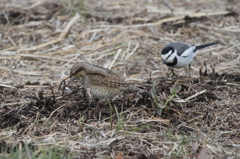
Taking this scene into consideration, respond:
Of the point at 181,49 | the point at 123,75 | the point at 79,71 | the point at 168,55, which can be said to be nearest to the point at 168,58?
the point at 168,55

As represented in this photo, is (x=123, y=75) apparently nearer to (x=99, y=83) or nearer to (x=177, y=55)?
(x=177, y=55)

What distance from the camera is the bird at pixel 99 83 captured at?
5.22 metres

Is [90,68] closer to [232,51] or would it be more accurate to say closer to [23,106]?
[23,106]

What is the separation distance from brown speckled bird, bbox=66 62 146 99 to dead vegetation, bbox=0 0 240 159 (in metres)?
0.16

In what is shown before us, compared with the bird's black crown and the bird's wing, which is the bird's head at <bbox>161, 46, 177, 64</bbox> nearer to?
the bird's black crown

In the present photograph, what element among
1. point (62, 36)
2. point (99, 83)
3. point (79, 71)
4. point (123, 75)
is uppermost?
point (62, 36)

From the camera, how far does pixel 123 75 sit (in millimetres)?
7109

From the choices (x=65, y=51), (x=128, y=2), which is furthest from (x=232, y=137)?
(x=128, y=2)

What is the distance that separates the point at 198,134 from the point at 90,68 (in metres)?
1.82

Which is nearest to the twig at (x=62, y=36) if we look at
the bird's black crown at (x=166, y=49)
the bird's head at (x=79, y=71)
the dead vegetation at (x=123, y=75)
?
the dead vegetation at (x=123, y=75)

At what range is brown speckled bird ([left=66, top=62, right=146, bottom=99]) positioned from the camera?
205 inches

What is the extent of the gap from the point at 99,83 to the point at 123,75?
75.9 inches

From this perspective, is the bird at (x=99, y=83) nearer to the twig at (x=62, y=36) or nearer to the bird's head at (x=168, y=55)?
the bird's head at (x=168, y=55)

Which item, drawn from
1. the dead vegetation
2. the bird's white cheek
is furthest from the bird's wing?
the dead vegetation
